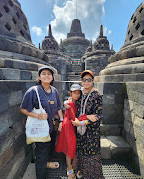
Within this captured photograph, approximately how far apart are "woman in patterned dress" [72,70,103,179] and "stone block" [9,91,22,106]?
3.89 feet

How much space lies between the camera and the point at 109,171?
7.14 ft

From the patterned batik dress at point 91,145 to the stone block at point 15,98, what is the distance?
1221 mm

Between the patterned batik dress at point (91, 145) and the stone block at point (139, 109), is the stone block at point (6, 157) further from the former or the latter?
the stone block at point (139, 109)

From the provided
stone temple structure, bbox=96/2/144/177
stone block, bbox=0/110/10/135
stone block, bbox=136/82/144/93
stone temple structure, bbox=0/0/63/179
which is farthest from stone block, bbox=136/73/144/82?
stone block, bbox=0/110/10/135

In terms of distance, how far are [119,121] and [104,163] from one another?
1.30m

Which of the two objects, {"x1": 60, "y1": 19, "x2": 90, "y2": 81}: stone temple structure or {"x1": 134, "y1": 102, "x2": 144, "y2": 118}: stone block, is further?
{"x1": 60, "y1": 19, "x2": 90, "y2": 81}: stone temple structure

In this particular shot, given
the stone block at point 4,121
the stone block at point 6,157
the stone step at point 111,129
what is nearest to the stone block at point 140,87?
the stone step at point 111,129

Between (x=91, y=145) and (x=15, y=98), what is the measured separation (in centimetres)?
173

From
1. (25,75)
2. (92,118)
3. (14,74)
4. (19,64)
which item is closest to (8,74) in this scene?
(14,74)

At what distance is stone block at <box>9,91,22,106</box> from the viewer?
1.59 metres

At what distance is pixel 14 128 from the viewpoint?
167 centimetres

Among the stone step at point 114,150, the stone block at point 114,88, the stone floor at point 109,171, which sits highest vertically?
the stone block at point 114,88

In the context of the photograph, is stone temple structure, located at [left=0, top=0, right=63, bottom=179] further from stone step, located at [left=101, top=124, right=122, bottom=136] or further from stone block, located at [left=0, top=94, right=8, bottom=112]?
stone step, located at [left=101, top=124, right=122, bottom=136]

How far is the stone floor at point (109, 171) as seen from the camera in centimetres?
199
